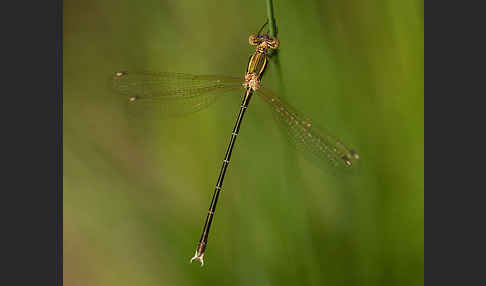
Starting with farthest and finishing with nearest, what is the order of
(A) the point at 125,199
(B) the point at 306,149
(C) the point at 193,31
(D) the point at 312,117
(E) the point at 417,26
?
(A) the point at 125,199 → (C) the point at 193,31 → (D) the point at 312,117 → (B) the point at 306,149 → (E) the point at 417,26

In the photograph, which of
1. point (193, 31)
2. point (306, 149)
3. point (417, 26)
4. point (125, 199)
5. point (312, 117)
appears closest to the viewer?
point (417, 26)

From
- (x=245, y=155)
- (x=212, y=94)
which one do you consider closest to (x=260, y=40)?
(x=212, y=94)

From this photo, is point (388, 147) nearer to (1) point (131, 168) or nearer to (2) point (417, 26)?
(2) point (417, 26)

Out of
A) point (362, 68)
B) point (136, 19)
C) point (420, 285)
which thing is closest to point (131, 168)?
point (136, 19)

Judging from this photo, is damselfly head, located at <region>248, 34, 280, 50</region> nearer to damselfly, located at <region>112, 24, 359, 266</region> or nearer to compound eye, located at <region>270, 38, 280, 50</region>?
damselfly, located at <region>112, 24, 359, 266</region>

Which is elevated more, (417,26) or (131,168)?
(417,26)

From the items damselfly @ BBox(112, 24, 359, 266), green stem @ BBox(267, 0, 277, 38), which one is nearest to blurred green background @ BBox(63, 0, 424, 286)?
damselfly @ BBox(112, 24, 359, 266)

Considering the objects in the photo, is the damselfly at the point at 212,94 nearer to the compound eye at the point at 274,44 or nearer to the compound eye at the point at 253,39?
the compound eye at the point at 253,39
